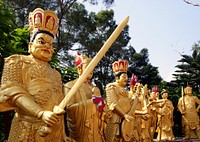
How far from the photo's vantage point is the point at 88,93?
4262 millimetres

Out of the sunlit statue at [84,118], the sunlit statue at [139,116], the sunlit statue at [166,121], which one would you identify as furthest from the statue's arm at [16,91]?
the sunlit statue at [166,121]

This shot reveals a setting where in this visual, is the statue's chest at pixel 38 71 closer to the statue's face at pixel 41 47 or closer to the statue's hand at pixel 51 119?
the statue's face at pixel 41 47

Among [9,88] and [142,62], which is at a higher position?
[142,62]

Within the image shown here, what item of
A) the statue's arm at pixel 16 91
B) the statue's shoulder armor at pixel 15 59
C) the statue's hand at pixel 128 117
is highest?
the statue's shoulder armor at pixel 15 59

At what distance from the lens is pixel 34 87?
312 cm

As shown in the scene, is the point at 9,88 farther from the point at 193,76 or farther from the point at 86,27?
the point at 193,76

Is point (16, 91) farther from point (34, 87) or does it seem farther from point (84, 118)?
point (84, 118)

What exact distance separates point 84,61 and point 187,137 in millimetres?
8997

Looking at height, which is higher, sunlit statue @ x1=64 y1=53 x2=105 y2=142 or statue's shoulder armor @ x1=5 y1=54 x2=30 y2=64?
statue's shoulder armor @ x1=5 y1=54 x2=30 y2=64

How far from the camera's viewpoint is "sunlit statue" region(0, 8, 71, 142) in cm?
296

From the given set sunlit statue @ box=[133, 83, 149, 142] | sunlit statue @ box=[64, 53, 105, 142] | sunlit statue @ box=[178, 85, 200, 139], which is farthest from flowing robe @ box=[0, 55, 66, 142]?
sunlit statue @ box=[178, 85, 200, 139]

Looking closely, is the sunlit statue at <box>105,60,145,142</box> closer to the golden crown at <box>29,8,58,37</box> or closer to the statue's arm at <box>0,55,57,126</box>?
the golden crown at <box>29,8,58,37</box>

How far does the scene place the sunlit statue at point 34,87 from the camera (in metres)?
2.96

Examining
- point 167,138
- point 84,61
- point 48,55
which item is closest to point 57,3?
point 167,138
